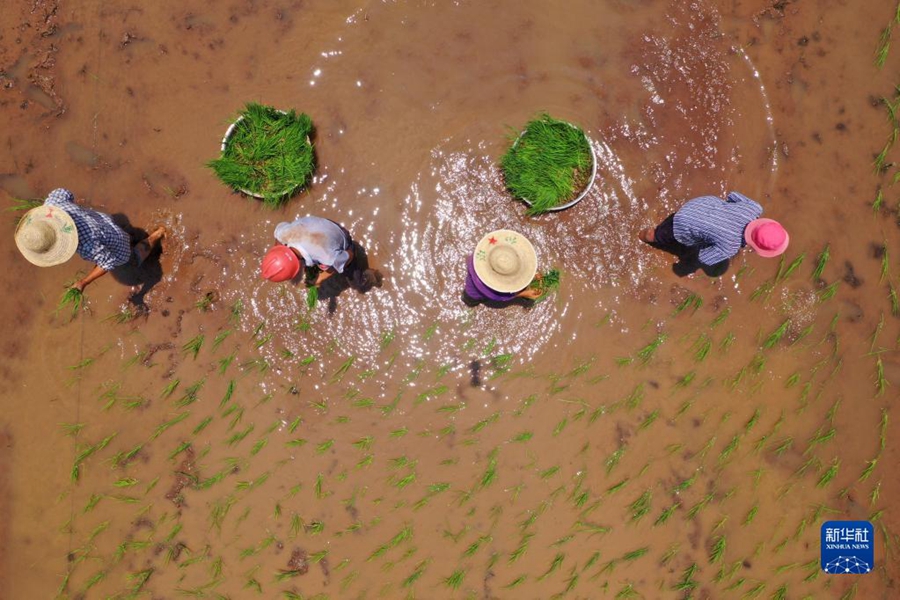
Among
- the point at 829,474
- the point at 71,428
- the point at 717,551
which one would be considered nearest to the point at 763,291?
the point at 829,474

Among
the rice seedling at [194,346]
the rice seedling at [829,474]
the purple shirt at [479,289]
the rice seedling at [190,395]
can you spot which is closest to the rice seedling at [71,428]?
the rice seedling at [190,395]

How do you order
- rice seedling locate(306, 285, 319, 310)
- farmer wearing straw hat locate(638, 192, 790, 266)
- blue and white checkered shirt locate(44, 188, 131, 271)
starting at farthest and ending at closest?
rice seedling locate(306, 285, 319, 310)
blue and white checkered shirt locate(44, 188, 131, 271)
farmer wearing straw hat locate(638, 192, 790, 266)

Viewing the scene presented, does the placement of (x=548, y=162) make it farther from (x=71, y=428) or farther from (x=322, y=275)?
(x=71, y=428)

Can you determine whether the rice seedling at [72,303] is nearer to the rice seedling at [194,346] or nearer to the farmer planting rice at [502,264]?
the rice seedling at [194,346]

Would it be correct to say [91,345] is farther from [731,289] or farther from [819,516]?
[819,516]

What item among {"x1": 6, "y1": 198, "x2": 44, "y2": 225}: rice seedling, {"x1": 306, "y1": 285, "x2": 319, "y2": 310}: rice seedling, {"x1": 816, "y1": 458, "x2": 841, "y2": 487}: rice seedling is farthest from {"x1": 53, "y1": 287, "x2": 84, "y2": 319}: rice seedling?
{"x1": 816, "y1": 458, "x2": 841, "y2": 487}: rice seedling

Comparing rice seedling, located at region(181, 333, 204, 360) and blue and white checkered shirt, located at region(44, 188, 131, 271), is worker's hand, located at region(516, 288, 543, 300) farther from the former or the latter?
blue and white checkered shirt, located at region(44, 188, 131, 271)
